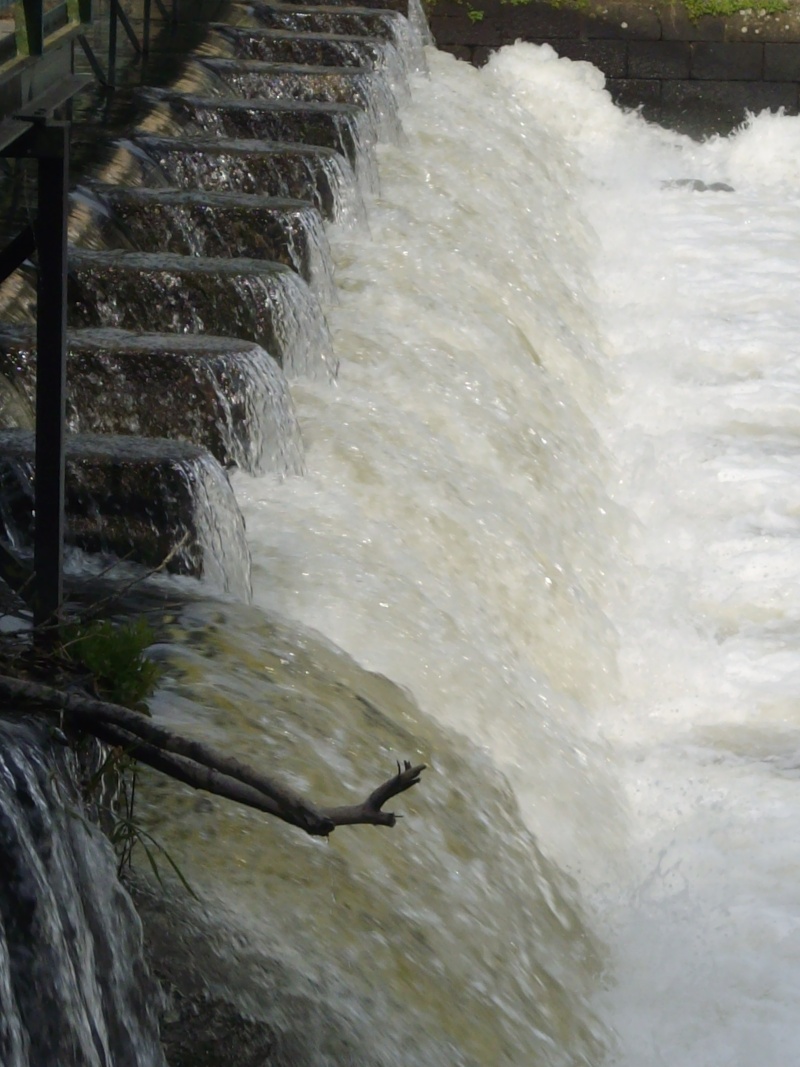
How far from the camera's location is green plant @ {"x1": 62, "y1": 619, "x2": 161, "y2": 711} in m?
2.02

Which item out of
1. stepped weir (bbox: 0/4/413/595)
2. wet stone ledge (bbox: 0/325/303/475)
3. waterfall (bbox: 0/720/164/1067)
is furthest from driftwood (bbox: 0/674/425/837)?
wet stone ledge (bbox: 0/325/303/475)

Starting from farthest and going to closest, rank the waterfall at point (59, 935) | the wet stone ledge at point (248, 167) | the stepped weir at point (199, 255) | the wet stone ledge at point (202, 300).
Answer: the wet stone ledge at point (248, 167)
the wet stone ledge at point (202, 300)
the stepped weir at point (199, 255)
the waterfall at point (59, 935)

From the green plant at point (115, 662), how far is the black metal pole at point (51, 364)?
→ 8cm

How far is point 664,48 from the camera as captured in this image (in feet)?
34.9

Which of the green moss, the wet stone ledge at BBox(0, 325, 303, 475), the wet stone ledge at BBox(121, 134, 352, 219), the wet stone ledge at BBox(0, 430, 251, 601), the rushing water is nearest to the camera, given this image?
the rushing water

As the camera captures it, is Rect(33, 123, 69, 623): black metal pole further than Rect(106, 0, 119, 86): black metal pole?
No

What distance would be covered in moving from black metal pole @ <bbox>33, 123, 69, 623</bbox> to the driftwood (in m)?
0.25

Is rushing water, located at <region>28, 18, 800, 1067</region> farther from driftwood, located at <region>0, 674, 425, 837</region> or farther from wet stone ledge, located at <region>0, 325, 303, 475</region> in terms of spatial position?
driftwood, located at <region>0, 674, 425, 837</region>

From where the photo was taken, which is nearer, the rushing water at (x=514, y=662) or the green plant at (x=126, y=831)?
the green plant at (x=126, y=831)

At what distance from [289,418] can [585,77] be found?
23.0ft

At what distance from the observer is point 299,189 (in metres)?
5.99

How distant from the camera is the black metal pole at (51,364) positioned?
212 cm

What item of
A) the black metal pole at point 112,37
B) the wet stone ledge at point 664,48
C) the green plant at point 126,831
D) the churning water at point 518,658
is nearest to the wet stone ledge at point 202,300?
the churning water at point 518,658

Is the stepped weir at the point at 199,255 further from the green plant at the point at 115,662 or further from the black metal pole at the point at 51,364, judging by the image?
the green plant at the point at 115,662
